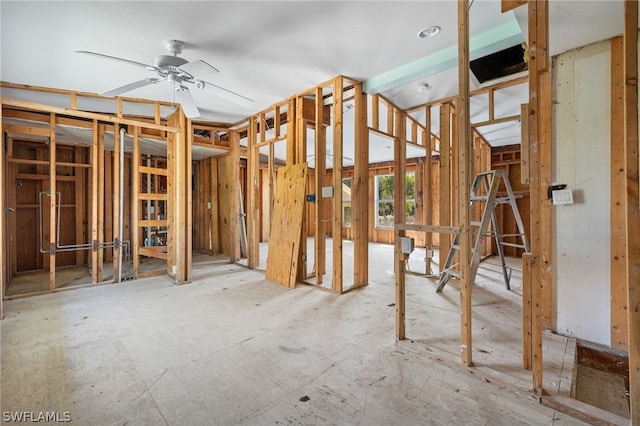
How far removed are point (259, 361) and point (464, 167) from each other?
6.88ft

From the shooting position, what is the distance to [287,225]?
14.7 feet

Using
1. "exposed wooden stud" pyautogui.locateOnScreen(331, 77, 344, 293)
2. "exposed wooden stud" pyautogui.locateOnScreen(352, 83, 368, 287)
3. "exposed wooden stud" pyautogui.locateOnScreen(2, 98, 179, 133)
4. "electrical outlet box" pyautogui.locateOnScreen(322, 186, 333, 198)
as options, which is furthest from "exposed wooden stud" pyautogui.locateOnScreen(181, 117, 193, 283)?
"exposed wooden stud" pyautogui.locateOnScreen(352, 83, 368, 287)

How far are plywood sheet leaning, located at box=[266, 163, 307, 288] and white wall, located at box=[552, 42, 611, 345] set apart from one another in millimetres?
2998

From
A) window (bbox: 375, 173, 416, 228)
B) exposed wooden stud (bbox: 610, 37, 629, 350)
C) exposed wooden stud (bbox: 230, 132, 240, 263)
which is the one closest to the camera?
exposed wooden stud (bbox: 610, 37, 629, 350)

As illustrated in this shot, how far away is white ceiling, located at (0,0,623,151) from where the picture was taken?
7.67 feet

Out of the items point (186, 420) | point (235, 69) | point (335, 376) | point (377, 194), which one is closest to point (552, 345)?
point (335, 376)

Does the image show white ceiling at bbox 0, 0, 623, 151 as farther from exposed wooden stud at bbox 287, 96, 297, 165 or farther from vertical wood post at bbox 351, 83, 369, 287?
exposed wooden stud at bbox 287, 96, 297, 165

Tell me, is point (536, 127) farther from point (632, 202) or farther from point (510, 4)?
point (510, 4)

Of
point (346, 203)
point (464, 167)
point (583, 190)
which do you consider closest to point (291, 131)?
point (464, 167)

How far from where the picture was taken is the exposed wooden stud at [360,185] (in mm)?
3959

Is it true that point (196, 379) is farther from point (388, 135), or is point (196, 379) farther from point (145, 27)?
point (388, 135)

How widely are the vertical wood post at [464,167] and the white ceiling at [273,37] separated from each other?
580 millimetres

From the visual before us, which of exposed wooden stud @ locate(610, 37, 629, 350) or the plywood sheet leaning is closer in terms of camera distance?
exposed wooden stud @ locate(610, 37, 629, 350)

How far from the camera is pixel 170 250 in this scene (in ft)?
15.7
